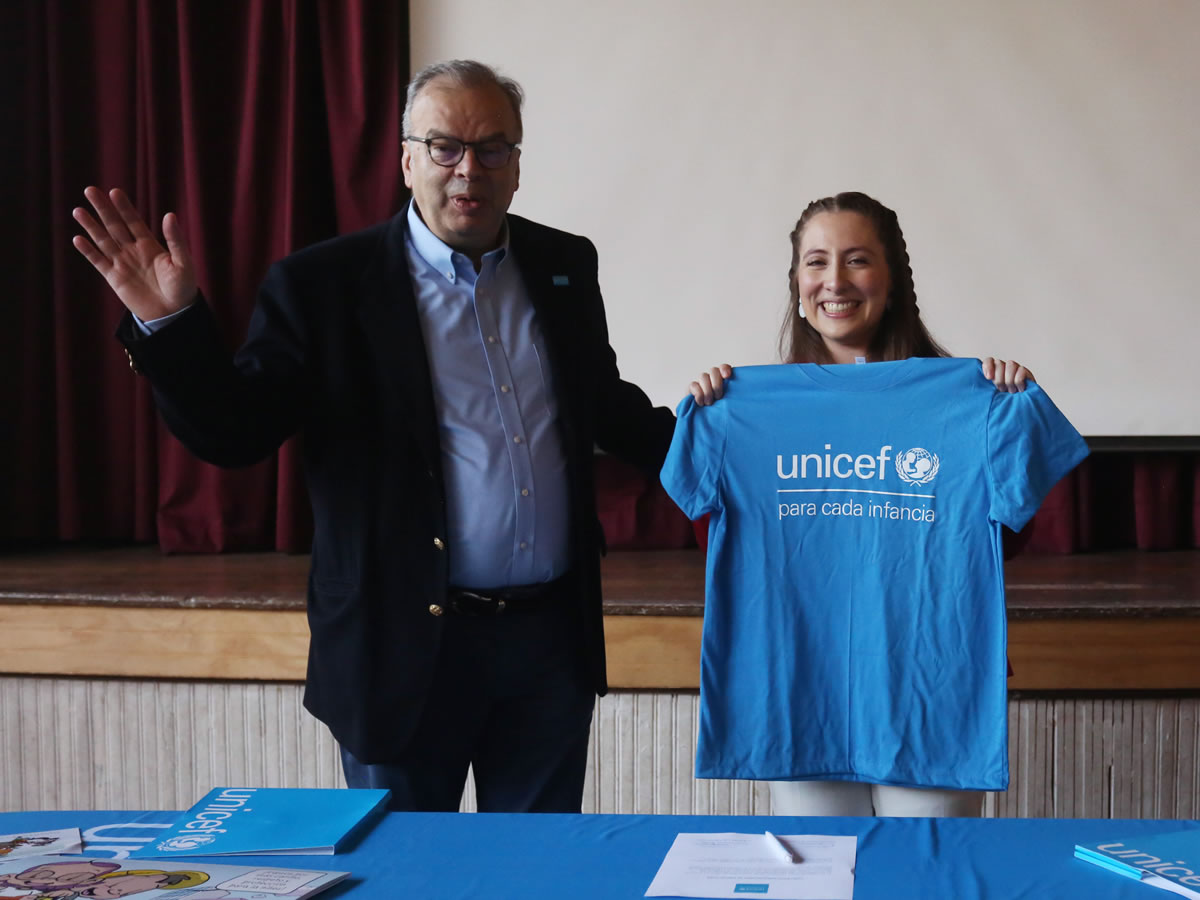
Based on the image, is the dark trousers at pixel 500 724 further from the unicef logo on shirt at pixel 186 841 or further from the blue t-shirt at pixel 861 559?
the unicef logo on shirt at pixel 186 841

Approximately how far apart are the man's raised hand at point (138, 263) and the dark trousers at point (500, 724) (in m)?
0.55

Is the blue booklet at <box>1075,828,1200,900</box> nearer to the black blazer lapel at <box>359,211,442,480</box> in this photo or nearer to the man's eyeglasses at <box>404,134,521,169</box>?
the black blazer lapel at <box>359,211,442,480</box>

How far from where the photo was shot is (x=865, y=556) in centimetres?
147

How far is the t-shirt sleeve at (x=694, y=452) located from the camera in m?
1.52

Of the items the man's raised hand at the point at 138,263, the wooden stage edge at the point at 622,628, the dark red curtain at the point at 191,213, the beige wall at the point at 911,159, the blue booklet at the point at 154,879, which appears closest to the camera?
the blue booklet at the point at 154,879

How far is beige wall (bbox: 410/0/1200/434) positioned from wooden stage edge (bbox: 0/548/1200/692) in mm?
671

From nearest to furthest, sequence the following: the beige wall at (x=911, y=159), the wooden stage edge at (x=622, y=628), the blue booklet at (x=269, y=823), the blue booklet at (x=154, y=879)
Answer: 1. the blue booklet at (x=154, y=879)
2. the blue booklet at (x=269, y=823)
3. the wooden stage edge at (x=622, y=628)
4. the beige wall at (x=911, y=159)

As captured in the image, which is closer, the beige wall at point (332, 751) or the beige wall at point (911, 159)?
the beige wall at point (332, 751)

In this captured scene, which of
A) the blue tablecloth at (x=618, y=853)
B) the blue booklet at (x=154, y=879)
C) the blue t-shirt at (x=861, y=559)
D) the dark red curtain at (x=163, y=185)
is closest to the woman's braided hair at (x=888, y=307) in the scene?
the blue t-shirt at (x=861, y=559)

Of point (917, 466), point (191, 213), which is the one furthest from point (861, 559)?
point (191, 213)

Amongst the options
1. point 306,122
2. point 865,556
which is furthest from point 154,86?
point 865,556

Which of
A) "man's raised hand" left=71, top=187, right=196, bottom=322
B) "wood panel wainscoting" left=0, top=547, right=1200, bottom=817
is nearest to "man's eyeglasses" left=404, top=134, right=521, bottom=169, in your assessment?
"man's raised hand" left=71, top=187, right=196, bottom=322

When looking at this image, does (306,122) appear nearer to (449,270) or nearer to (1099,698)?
(449,270)

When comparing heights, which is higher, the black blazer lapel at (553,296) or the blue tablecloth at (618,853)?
the black blazer lapel at (553,296)
